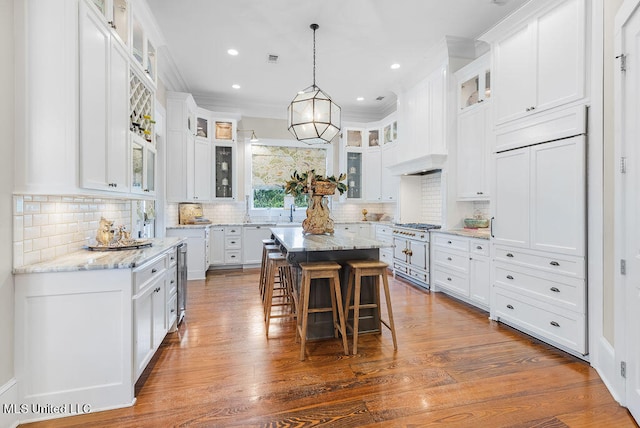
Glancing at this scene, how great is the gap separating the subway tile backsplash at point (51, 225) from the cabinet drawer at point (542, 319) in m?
3.87

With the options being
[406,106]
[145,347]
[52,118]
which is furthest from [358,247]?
[406,106]

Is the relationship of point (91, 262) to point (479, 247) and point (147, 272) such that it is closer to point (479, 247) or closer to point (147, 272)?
point (147, 272)

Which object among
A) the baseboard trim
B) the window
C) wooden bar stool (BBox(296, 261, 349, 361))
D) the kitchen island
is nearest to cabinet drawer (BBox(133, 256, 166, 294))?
the baseboard trim

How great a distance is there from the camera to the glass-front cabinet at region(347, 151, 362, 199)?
6.63 meters

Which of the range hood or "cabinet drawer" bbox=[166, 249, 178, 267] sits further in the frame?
the range hood

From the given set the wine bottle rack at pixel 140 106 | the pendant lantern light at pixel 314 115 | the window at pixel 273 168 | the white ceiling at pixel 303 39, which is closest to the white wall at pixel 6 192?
the wine bottle rack at pixel 140 106

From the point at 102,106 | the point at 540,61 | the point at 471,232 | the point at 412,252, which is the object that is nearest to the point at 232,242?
the point at 412,252

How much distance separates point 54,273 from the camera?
1.77m

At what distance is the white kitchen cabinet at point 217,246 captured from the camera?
18.7 ft

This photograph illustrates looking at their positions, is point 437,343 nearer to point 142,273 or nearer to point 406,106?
point 142,273

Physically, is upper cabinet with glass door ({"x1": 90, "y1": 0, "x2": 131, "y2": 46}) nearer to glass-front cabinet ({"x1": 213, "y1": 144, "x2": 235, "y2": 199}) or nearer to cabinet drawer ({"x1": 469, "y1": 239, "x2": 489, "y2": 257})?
glass-front cabinet ({"x1": 213, "y1": 144, "x2": 235, "y2": 199})

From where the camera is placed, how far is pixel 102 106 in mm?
2098

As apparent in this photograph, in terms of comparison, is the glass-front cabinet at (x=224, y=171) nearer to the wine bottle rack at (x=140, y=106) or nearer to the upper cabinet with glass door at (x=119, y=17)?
the wine bottle rack at (x=140, y=106)

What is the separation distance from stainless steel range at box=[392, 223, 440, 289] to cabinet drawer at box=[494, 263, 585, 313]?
4.27ft
